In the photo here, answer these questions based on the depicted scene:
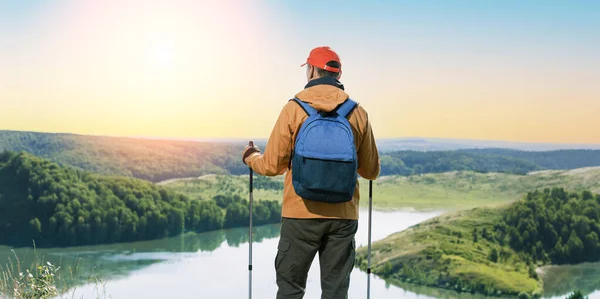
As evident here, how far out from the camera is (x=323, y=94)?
3.39m

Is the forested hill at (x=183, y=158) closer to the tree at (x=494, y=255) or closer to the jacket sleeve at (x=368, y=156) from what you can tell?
the tree at (x=494, y=255)

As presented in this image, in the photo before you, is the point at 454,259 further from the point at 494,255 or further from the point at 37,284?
the point at 37,284

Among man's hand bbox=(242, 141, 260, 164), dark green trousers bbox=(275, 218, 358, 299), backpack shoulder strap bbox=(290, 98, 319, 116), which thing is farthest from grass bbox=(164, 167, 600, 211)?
backpack shoulder strap bbox=(290, 98, 319, 116)

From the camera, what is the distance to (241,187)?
20.5m

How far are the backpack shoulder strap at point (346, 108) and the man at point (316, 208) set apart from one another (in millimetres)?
25

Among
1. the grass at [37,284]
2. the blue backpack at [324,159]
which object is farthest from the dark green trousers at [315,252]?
the grass at [37,284]

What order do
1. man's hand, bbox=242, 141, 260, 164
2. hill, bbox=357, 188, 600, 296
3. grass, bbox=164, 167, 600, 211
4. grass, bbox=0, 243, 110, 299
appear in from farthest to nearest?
grass, bbox=164, 167, 600, 211, hill, bbox=357, 188, 600, 296, grass, bbox=0, 243, 110, 299, man's hand, bbox=242, 141, 260, 164

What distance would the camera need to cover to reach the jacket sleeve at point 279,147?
3332 mm

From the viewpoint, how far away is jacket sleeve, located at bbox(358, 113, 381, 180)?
3.49 metres

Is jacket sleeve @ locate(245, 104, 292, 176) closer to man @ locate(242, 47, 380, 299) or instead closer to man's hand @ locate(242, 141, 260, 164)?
man @ locate(242, 47, 380, 299)

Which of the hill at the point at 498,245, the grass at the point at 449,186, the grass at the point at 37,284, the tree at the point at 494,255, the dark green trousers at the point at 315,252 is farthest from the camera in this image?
the tree at the point at 494,255

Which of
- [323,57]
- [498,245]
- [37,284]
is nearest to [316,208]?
[323,57]

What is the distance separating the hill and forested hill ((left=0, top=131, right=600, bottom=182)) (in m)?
1.30

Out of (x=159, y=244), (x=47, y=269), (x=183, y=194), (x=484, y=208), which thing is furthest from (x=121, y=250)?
(x=47, y=269)
